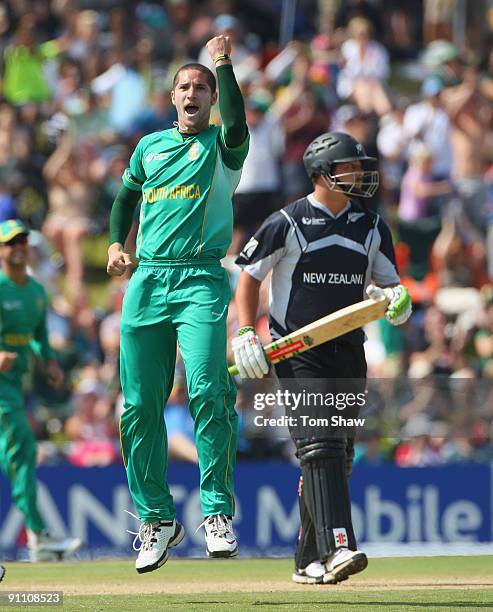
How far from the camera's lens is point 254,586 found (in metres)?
9.55

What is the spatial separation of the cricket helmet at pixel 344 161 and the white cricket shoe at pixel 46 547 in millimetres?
4689

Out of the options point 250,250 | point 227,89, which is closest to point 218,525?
point 250,250

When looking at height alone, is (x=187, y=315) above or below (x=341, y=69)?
below

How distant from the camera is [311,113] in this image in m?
18.1

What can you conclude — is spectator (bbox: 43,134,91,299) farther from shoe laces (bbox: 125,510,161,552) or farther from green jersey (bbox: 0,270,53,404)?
shoe laces (bbox: 125,510,161,552)

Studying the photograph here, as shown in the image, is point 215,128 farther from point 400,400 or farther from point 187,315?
point 400,400

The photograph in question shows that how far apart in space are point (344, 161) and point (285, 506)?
530 cm

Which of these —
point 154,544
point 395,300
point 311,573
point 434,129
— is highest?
point 434,129

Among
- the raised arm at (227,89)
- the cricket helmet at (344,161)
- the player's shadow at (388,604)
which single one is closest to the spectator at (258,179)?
the cricket helmet at (344,161)

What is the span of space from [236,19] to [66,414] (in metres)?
7.69

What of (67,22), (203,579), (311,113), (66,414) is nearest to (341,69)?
(311,113)

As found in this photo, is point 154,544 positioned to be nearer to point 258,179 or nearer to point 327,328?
point 327,328

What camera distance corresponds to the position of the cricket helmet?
29.7 feet

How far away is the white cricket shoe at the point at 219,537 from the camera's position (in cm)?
801
